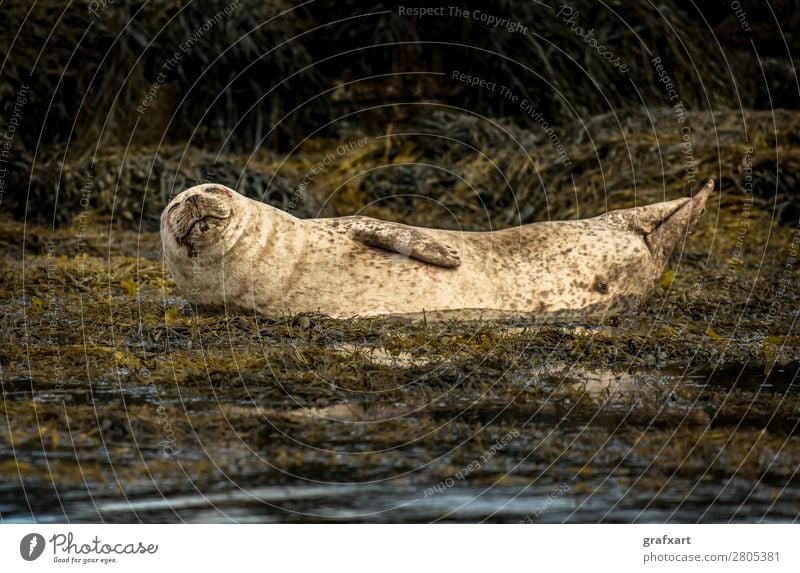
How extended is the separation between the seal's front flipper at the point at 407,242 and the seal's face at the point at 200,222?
0.96m

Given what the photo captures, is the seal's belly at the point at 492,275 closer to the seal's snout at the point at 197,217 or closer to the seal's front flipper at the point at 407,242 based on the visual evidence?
the seal's front flipper at the point at 407,242

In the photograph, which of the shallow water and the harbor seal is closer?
the shallow water

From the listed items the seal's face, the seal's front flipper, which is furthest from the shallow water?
the seal's front flipper

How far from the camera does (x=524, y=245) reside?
1054 centimetres

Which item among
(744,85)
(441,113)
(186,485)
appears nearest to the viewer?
(186,485)

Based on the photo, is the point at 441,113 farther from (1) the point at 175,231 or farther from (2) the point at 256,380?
(2) the point at 256,380

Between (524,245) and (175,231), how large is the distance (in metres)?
2.52

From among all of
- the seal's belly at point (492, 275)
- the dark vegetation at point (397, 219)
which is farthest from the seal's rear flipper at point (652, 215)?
the dark vegetation at point (397, 219)

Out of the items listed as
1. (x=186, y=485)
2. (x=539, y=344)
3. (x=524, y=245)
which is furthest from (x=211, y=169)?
(x=186, y=485)

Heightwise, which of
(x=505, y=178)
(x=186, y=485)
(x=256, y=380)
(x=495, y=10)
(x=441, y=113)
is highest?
(x=495, y=10)
